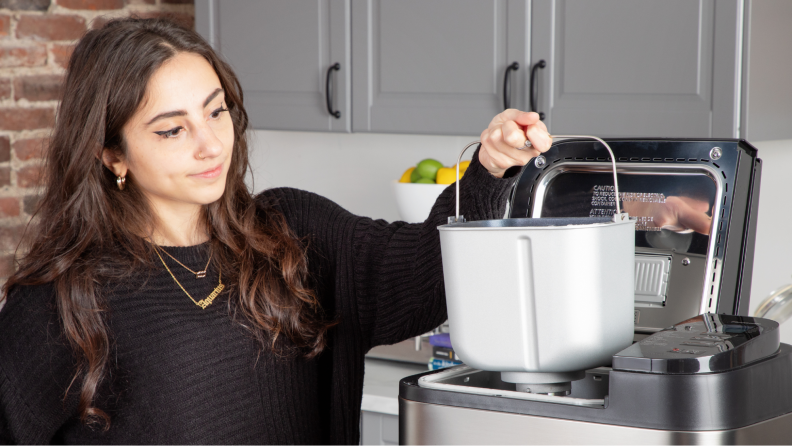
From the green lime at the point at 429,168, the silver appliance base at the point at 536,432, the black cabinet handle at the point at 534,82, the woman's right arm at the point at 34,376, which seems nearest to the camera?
the silver appliance base at the point at 536,432

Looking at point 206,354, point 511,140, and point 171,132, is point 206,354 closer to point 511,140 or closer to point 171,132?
point 171,132

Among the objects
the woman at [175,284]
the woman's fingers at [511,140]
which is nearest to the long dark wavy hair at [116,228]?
the woman at [175,284]

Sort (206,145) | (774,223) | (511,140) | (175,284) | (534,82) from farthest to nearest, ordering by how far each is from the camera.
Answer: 1. (774,223)
2. (534,82)
3. (175,284)
4. (206,145)
5. (511,140)

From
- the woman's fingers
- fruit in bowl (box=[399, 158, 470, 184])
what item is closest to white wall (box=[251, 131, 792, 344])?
fruit in bowl (box=[399, 158, 470, 184])

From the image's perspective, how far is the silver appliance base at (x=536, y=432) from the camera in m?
0.59

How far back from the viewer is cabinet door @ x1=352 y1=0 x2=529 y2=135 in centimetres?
176

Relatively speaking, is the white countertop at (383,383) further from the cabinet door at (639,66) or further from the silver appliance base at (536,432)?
the silver appliance base at (536,432)

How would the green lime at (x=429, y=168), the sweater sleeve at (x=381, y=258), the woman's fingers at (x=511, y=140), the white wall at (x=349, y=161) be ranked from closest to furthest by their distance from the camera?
the woman's fingers at (x=511, y=140)
the sweater sleeve at (x=381, y=258)
the green lime at (x=429, y=168)
the white wall at (x=349, y=161)

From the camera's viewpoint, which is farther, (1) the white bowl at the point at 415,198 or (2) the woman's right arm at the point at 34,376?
(1) the white bowl at the point at 415,198

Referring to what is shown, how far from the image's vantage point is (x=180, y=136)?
1.05 m

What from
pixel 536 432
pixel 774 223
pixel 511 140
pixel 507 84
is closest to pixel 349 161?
pixel 507 84

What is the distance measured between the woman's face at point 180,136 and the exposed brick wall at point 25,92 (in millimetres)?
1038

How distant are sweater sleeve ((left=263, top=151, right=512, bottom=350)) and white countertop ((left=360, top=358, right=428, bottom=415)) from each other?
51 centimetres

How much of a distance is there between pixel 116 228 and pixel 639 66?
107cm
